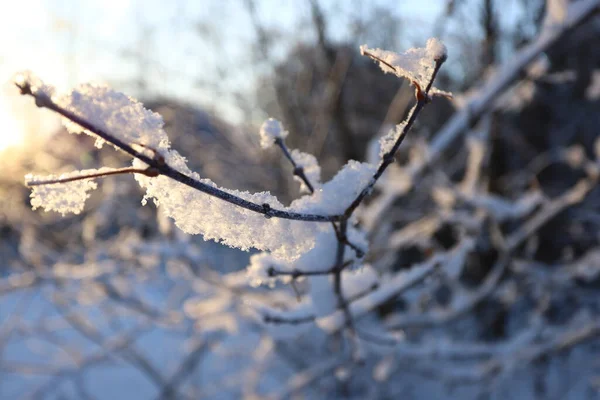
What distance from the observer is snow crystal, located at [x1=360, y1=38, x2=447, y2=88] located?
0.55 m

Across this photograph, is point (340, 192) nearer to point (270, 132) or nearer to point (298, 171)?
point (298, 171)

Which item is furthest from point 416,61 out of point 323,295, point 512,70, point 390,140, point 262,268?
point 512,70

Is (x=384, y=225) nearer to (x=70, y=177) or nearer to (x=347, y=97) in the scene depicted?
(x=70, y=177)

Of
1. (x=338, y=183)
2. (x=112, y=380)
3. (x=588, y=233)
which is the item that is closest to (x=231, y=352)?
(x=112, y=380)

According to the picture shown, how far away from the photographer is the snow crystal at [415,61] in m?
0.55

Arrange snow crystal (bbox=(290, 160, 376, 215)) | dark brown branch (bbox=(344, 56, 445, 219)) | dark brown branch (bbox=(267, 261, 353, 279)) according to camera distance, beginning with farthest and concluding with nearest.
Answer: dark brown branch (bbox=(267, 261, 353, 279)), snow crystal (bbox=(290, 160, 376, 215)), dark brown branch (bbox=(344, 56, 445, 219))

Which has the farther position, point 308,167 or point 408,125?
point 308,167

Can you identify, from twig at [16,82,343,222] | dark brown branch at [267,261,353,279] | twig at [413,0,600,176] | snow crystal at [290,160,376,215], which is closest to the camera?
twig at [16,82,343,222]

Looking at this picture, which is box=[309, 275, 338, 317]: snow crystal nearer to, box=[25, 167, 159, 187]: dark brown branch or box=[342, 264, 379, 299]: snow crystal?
box=[342, 264, 379, 299]: snow crystal

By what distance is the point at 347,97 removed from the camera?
265 inches

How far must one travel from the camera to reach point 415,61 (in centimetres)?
57

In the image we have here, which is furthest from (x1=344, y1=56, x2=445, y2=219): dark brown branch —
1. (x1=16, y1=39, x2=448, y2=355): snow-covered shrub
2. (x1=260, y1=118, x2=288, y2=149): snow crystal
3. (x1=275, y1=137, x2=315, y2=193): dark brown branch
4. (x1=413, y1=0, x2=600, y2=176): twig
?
(x1=413, y1=0, x2=600, y2=176): twig

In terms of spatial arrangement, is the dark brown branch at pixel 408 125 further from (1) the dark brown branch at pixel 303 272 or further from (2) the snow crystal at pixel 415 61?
(1) the dark brown branch at pixel 303 272

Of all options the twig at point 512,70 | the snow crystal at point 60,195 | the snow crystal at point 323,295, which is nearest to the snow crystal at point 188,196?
the snow crystal at point 60,195
